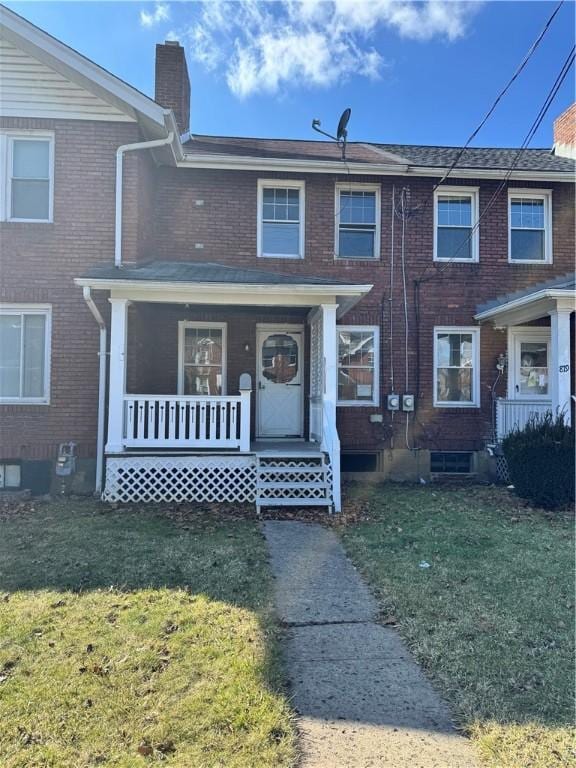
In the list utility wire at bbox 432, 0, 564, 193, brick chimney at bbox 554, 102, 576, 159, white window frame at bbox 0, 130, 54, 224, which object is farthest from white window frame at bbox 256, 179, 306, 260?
brick chimney at bbox 554, 102, 576, 159

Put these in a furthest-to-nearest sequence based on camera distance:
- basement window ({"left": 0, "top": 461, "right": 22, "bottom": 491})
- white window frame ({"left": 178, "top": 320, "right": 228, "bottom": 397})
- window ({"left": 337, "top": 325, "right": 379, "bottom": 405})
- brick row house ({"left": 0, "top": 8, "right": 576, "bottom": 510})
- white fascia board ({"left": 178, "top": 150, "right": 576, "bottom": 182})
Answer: window ({"left": 337, "top": 325, "right": 379, "bottom": 405}), white window frame ({"left": 178, "top": 320, "right": 228, "bottom": 397}), white fascia board ({"left": 178, "top": 150, "right": 576, "bottom": 182}), basement window ({"left": 0, "top": 461, "right": 22, "bottom": 491}), brick row house ({"left": 0, "top": 8, "right": 576, "bottom": 510})

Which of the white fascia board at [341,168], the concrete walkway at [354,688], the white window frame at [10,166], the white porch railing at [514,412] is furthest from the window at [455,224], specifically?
the concrete walkway at [354,688]

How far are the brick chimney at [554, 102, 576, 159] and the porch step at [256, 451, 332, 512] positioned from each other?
31.9 ft

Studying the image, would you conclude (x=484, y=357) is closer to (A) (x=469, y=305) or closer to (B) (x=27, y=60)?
(A) (x=469, y=305)

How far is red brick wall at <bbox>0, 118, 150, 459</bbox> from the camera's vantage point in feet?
27.6

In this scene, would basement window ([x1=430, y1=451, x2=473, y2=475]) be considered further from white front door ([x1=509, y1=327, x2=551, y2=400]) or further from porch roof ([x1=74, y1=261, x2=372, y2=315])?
porch roof ([x1=74, y1=261, x2=372, y2=315])

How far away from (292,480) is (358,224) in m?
5.59

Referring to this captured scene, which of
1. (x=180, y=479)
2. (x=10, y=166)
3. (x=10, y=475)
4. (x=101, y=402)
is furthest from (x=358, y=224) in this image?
(x=10, y=475)

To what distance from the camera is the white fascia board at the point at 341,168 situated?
378 inches

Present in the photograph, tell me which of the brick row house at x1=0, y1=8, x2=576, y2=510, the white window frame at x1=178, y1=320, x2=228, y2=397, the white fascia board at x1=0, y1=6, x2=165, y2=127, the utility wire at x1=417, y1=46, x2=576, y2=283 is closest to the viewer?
the utility wire at x1=417, y1=46, x2=576, y2=283

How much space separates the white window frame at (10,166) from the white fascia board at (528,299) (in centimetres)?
814

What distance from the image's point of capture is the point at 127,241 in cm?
850

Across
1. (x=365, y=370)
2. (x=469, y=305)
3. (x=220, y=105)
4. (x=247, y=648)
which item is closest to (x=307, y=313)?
(x=365, y=370)

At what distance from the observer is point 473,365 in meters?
10.4
